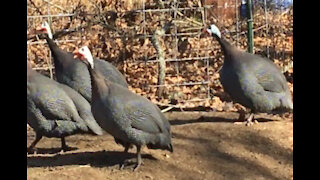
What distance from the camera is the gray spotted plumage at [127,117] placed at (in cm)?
452

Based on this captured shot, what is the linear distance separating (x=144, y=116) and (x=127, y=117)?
0.15m

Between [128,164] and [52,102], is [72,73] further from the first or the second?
[128,164]

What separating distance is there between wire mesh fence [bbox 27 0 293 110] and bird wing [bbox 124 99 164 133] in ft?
8.76

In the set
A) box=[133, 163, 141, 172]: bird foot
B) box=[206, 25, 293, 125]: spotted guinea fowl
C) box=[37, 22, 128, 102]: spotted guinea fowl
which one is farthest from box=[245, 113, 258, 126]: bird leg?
box=[133, 163, 141, 172]: bird foot

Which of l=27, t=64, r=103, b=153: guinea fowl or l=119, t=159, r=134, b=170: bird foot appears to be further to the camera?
l=27, t=64, r=103, b=153: guinea fowl

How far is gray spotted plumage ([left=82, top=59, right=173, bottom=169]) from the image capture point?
4.52 meters

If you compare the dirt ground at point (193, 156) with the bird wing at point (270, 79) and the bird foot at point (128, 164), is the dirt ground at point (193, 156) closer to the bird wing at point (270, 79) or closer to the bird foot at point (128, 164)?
the bird foot at point (128, 164)

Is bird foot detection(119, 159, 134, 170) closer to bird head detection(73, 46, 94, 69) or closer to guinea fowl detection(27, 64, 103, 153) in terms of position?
guinea fowl detection(27, 64, 103, 153)

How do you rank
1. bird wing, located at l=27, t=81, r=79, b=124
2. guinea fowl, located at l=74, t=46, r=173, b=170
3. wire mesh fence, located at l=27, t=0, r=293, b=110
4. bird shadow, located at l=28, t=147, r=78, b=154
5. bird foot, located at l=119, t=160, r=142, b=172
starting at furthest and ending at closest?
wire mesh fence, located at l=27, t=0, r=293, b=110
bird shadow, located at l=28, t=147, r=78, b=154
bird wing, located at l=27, t=81, r=79, b=124
bird foot, located at l=119, t=160, r=142, b=172
guinea fowl, located at l=74, t=46, r=173, b=170

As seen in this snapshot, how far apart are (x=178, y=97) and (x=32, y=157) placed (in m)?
2.77

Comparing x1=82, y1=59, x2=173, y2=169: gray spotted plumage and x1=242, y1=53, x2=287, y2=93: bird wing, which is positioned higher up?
x1=242, y1=53, x2=287, y2=93: bird wing

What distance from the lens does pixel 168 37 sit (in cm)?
821

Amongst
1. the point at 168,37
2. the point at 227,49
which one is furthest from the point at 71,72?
the point at 168,37

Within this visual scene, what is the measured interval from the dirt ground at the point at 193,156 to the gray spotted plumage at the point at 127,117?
212 mm
